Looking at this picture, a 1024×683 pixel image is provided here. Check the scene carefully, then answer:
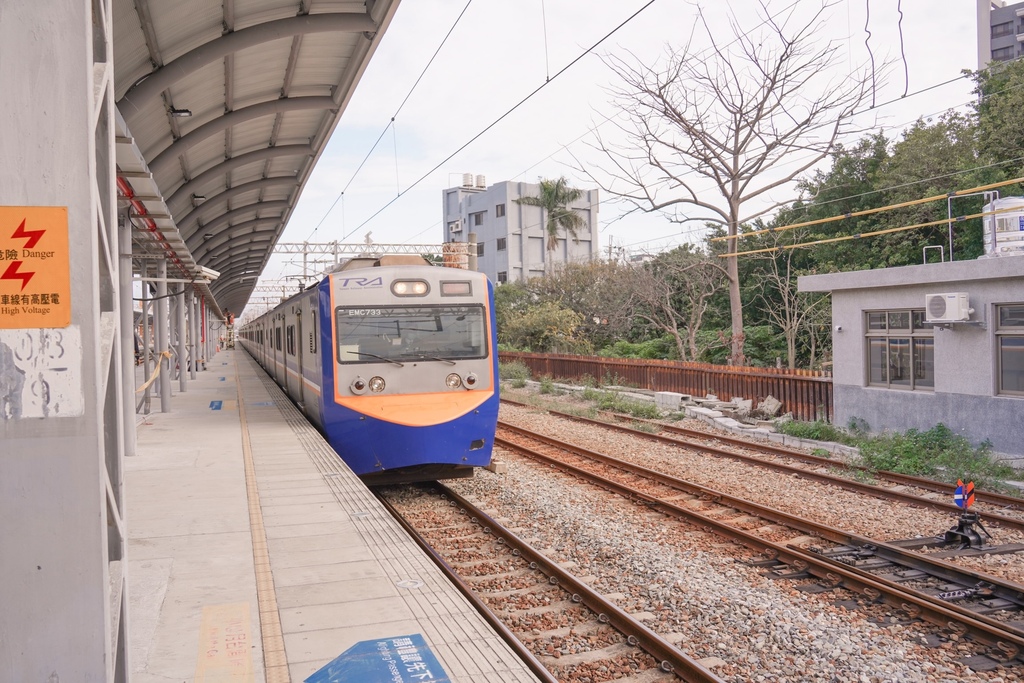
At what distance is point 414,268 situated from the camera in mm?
9977

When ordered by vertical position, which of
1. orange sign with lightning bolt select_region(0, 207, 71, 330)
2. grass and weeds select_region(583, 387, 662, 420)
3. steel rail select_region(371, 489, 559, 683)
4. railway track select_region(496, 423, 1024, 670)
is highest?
orange sign with lightning bolt select_region(0, 207, 71, 330)

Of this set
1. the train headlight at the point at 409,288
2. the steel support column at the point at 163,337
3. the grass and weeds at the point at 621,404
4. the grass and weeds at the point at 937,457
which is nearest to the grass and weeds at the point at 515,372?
the grass and weeds at the point at 621,404

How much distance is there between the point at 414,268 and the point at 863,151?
28643mm

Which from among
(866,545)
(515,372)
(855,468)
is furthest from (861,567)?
(515,372)

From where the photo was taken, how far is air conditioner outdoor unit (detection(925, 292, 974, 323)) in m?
11.7

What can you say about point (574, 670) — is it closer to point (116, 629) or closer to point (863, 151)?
point (116, 629)

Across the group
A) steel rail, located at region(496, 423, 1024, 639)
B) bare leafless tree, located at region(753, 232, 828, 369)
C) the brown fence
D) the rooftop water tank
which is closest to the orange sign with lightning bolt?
steel rail, located at region(496, 423, 1024, 639)

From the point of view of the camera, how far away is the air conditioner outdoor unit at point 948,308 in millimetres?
11672

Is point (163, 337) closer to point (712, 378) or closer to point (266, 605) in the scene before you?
point (266, 605)

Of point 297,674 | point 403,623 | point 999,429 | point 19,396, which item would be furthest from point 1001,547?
point 19,396

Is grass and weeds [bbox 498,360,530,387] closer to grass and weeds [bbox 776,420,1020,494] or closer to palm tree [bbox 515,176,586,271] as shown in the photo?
grass and weeds [bbox 776,420,1020,494]

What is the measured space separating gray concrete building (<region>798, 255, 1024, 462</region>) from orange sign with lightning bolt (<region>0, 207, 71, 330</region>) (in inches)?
474

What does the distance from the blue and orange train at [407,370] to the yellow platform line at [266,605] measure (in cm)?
160

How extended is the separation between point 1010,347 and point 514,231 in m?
42.6
